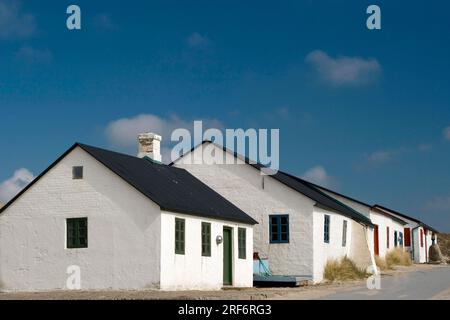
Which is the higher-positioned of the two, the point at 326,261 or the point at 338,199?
the point at 338,199

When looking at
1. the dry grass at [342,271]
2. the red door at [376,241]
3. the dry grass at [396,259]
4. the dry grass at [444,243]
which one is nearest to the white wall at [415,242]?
the dry grass at [396,259]

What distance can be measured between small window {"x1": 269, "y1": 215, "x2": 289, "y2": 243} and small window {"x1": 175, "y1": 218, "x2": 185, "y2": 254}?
25.8ft

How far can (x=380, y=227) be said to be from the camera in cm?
4953

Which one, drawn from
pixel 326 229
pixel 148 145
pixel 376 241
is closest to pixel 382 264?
pixel 376 241

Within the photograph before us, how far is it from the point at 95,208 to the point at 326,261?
12539mm

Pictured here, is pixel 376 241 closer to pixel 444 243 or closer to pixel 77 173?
pixel 77 173

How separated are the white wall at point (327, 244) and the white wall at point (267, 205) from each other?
54 cm

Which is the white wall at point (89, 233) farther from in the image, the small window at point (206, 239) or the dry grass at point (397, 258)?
the dry grass at point (397, 258)

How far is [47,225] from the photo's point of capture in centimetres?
2877

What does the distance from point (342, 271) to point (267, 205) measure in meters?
4.61
